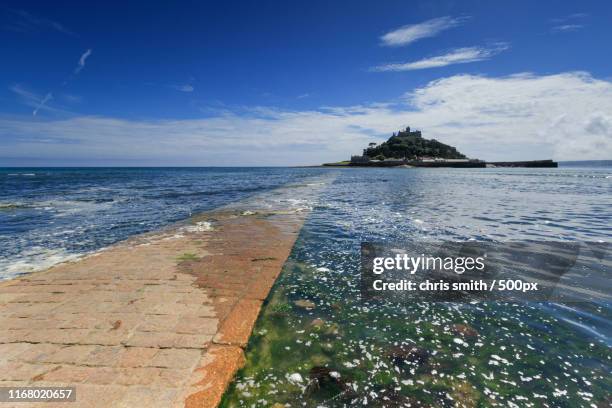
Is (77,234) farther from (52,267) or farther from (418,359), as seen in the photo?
(418,359)

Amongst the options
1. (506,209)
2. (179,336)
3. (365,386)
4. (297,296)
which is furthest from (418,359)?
(506,209)

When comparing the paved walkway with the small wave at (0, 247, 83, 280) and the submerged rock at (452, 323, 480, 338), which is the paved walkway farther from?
the submerged rock at (452, 323, 480, 338)

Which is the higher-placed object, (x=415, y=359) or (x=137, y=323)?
(x=137, y=323)

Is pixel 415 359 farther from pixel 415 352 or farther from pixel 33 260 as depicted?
pixel 33 260

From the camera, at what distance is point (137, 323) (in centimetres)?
507

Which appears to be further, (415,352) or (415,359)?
(415,352)

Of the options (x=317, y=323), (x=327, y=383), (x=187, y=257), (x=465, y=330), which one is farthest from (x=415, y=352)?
(x=187, y=257)

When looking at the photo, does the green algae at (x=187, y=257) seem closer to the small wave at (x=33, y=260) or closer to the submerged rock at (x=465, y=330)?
the small wave at (x=33, y=260)

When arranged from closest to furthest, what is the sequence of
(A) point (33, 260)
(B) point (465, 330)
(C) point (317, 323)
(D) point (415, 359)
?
(D) point (415, 359) → (B) point (465, 330) → (C) point (317, 323) → (A) point (33, 260)

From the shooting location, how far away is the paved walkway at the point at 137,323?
3697 mm

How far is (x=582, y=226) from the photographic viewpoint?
1302 centimetres

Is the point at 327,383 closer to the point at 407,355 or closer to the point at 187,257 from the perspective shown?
the point at 407,355

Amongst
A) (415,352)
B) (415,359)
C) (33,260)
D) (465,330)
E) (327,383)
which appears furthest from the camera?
(33,260)

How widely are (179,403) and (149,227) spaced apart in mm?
12341
